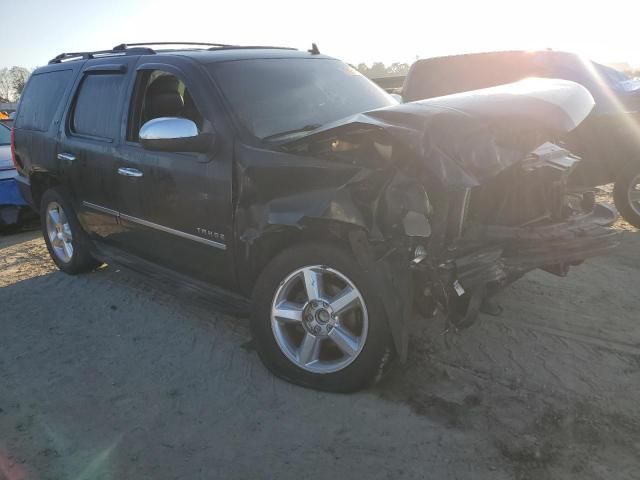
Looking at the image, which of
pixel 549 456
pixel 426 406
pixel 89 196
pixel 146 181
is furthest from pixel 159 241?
pixel 549 456

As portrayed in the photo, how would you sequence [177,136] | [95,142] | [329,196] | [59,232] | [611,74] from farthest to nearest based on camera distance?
[611,74]
[59,232]
[95,142]
[177,136]
[329,196]

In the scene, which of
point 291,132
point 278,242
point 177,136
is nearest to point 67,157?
point 177,136

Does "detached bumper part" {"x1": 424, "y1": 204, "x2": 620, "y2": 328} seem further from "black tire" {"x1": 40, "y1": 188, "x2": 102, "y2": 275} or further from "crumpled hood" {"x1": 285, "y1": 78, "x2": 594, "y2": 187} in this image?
"black tire" {"x1": 40, "y1": 188, "x2": 102, "y2": 275}

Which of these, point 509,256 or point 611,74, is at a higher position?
point 611,74

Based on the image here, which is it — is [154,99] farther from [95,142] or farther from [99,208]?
[99,208]

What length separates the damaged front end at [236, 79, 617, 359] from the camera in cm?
285

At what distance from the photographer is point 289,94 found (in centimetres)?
384

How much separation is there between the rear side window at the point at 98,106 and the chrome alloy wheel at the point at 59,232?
96cm

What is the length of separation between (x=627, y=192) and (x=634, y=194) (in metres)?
0.08

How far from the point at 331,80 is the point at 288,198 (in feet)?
5.11

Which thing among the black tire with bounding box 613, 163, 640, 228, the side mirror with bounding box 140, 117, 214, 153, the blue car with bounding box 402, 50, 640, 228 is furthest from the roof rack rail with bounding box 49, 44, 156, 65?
the black tire with bounding box 613, 163, 640, 228

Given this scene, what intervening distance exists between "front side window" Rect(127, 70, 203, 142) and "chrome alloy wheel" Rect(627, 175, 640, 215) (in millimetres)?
5088

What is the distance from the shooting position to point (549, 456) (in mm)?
2533

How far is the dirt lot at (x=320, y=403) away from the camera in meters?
2.59
